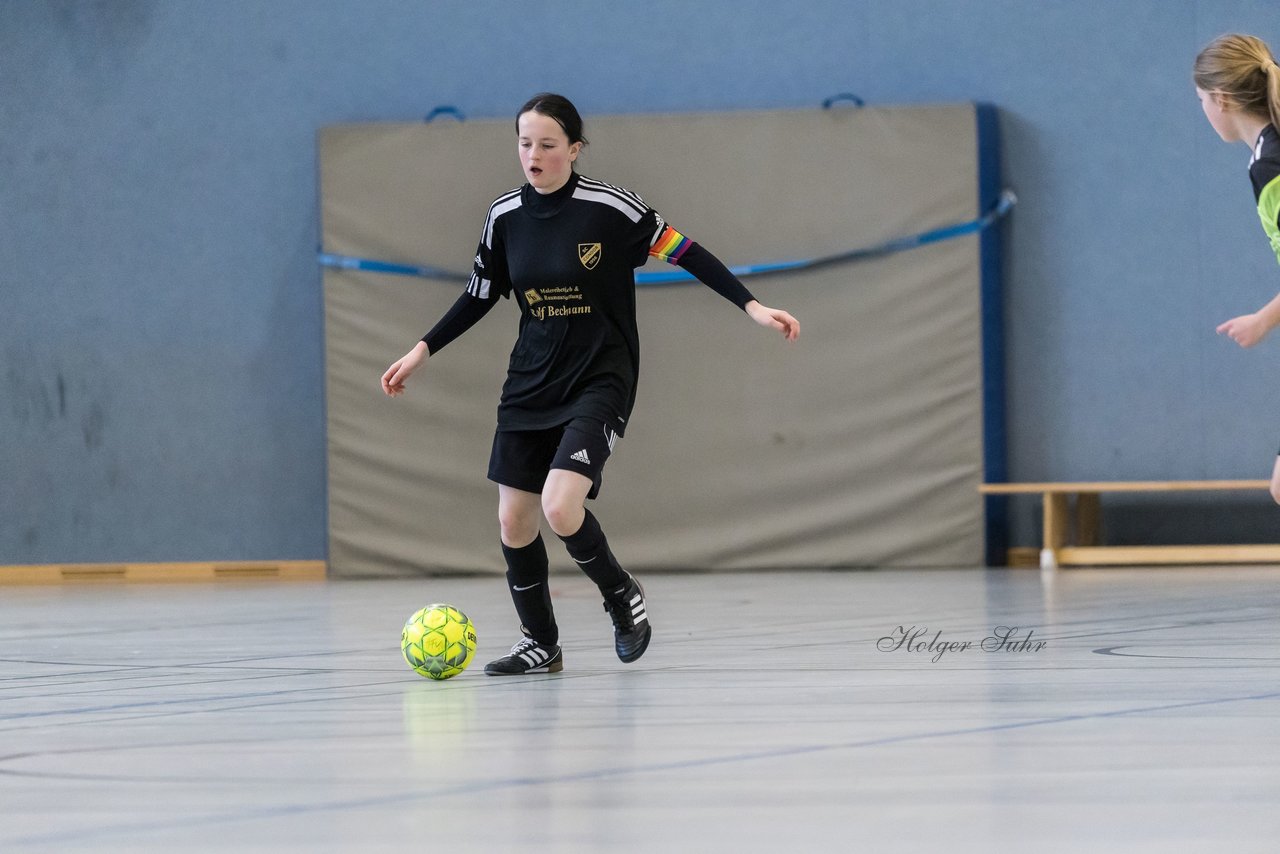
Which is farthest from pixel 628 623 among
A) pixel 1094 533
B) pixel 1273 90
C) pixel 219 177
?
pixel 219 177

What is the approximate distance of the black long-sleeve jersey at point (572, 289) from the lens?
142 inches

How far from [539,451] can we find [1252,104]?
177 cm

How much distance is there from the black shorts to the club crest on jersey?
0.40 meters

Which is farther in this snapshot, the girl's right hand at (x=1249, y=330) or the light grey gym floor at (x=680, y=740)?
the girl's right hand at (x=1249, y=330)

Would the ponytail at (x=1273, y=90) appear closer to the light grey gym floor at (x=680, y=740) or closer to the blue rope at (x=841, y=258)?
the light grey gym floor at (x=680, y=740)

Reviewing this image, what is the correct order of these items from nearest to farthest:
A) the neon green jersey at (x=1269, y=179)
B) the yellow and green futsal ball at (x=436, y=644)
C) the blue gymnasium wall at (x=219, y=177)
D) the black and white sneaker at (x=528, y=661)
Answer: the neon green jersey at (x=1269, y=179)
the yellow and green futsal ball at (x=436, y=644)
the black and white sneaker at (x=528, y=661)
the blue gymnasium wall at (x=219, y=177)

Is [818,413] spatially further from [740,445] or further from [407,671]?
[407,671]

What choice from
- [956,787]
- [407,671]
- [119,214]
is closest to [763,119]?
[119,214]

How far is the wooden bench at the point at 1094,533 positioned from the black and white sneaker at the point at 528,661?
4.51 metres

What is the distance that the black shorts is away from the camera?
11.5ft

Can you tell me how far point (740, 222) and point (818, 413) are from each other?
1.13 metres

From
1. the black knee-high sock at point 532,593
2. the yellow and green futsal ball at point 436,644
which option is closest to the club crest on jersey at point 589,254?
the black knee-high sock at point 532,593

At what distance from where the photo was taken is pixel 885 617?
499cm

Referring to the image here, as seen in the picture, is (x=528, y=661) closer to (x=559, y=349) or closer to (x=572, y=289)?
(x=559, y=349)
